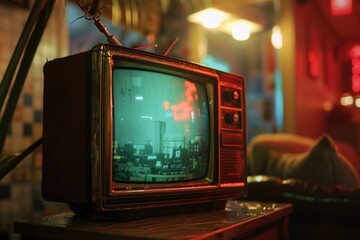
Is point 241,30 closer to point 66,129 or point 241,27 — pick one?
point 241,27

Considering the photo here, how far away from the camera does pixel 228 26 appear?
344cm

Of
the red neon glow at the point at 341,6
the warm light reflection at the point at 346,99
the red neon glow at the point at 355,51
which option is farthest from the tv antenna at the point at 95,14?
the red neon glow at the point at 355,51

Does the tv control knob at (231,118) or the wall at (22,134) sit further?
the wall at (22,134)

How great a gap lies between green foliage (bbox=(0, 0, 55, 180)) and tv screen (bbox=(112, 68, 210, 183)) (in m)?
0.28

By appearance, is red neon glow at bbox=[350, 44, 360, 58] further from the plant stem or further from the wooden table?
the plant stem

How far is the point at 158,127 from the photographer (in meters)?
0.93

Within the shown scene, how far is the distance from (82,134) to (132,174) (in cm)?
14

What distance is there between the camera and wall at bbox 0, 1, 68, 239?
5.42 feet

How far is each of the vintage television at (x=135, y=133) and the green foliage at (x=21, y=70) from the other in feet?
0.30

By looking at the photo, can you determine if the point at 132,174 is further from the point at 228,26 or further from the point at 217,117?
the point at 228,26

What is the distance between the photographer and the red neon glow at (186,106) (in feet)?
3.24

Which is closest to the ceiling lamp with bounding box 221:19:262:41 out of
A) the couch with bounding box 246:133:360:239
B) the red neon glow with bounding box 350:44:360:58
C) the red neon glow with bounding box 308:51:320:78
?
the red neon glow with bounding box 308:51:320:78

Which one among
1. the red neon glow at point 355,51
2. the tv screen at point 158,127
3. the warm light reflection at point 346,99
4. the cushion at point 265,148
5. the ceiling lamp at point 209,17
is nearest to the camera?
the tv screen at point 158,127

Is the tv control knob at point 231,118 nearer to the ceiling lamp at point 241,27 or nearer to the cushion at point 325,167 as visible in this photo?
the cushion at point 325,167
